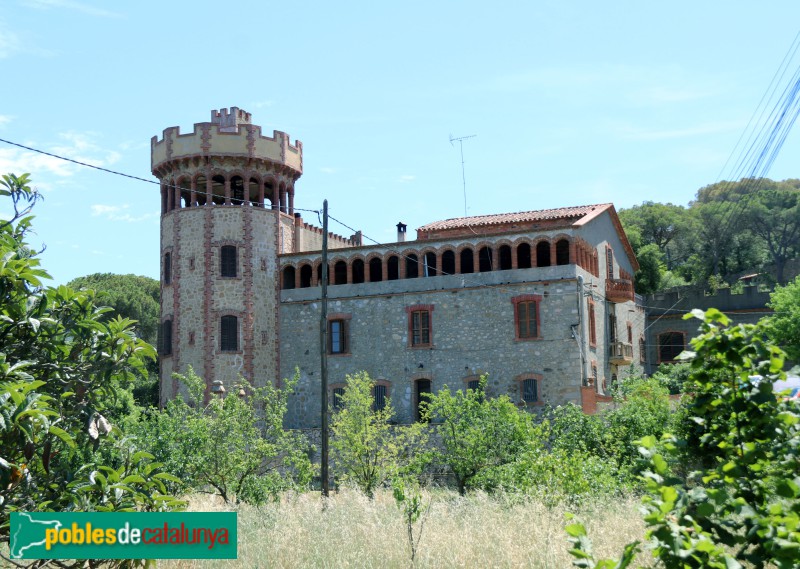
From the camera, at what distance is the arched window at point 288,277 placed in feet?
122

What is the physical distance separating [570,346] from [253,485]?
49.6ft

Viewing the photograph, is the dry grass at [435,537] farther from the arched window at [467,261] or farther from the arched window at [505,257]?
the arched window at [467,261]

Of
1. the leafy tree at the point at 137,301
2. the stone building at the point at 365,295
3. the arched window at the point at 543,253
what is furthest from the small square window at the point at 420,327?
the leafy tree at the point at 137,301

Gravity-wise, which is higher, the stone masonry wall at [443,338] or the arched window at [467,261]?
the arched window at [467,261]

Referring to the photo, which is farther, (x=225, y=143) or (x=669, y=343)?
(x=669, y=343)

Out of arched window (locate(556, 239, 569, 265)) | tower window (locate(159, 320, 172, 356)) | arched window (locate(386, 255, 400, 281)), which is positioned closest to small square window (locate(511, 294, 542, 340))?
arched window (locate(556, 239, 569, 265))

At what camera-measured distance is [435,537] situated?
11750mm

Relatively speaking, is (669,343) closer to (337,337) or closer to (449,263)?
(449,263)

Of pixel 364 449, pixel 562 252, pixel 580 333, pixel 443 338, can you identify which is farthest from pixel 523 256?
pixel 364 449

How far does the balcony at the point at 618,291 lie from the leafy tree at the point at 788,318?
5.90 meters

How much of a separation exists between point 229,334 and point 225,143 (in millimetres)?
7720

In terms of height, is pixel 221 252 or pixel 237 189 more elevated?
pixel 237 189

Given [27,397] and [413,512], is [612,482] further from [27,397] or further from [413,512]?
[27,397]

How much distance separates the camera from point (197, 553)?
26.6ft
